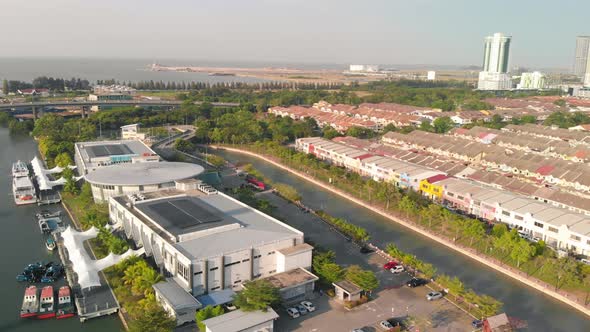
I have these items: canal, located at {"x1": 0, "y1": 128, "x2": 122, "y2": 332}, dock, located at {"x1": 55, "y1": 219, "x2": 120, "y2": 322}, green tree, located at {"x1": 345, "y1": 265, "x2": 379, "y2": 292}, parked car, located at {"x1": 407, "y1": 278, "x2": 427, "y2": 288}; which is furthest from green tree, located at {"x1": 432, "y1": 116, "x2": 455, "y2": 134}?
dock, located at {"x1": 55, "y1": 219, "x2": 120, "y2": 322}

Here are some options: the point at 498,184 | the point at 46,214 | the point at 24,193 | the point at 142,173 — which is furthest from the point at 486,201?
the point at 24,193

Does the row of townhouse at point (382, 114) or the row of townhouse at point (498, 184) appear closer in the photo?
the row of townhouse at point (498, 184)

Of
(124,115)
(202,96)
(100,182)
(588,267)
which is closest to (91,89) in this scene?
(202,96)

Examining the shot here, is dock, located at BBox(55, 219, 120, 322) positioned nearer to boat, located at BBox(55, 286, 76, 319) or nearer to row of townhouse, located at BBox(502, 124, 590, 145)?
boat, located at BBox(55, 286, 76, 319)

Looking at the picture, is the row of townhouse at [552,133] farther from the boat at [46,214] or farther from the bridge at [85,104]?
the boat at [46,214]

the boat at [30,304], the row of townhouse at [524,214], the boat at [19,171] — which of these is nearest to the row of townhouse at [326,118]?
the row of townhouse at [524,214]
